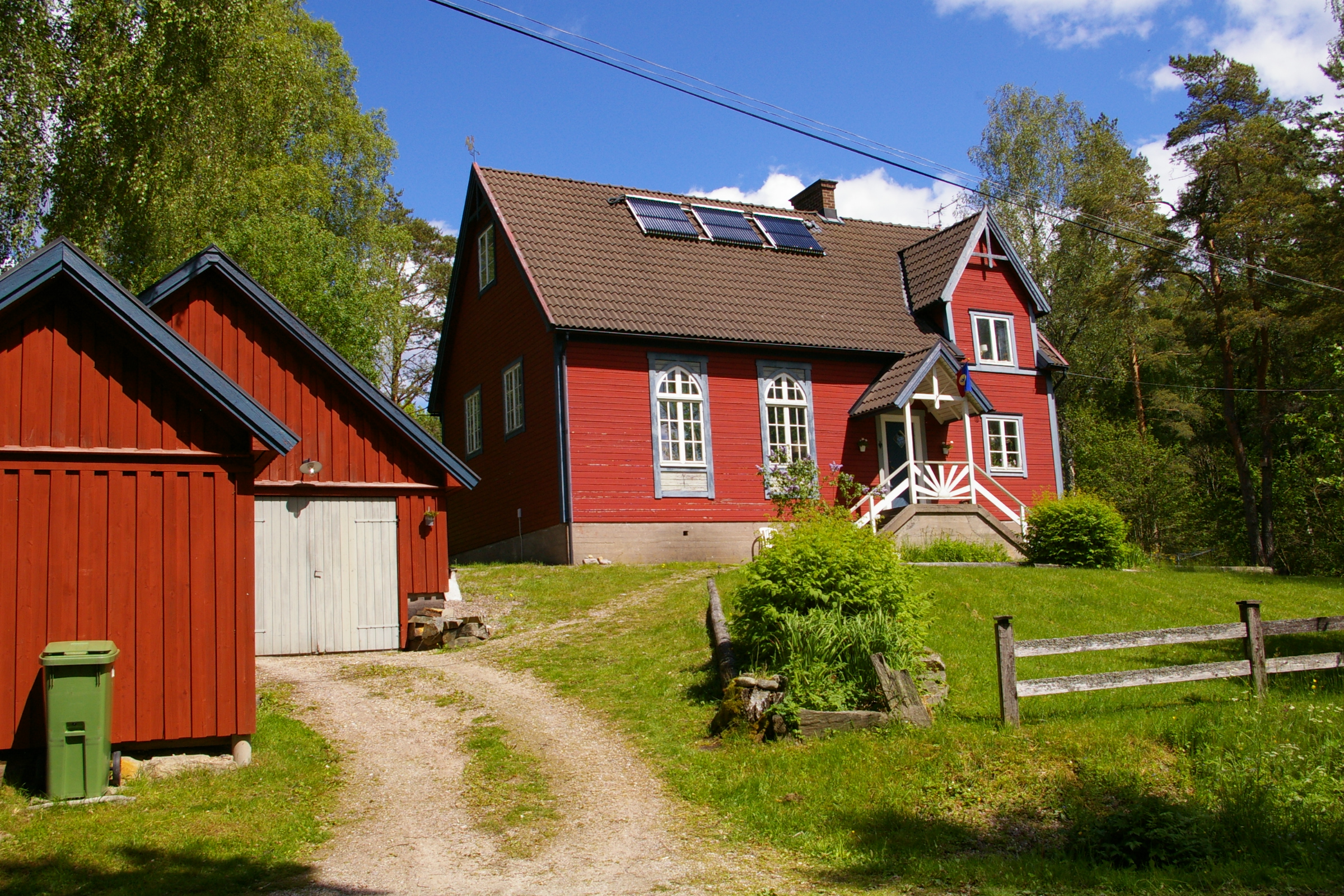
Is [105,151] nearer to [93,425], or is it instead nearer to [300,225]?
[300,225]

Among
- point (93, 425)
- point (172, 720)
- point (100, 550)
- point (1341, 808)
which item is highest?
point (93, 425)

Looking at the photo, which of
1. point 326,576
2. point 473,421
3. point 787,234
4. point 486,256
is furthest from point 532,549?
point 787,234

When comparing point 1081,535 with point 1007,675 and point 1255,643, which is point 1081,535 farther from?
point 1007,675

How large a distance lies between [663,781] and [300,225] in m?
22.1

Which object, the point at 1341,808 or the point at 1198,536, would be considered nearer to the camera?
the point at 1341,808

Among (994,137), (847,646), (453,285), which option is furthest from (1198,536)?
(847,646)

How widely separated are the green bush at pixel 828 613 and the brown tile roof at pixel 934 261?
1570 centimetres

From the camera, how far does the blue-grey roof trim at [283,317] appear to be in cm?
1421

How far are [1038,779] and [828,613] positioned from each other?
2651 mm

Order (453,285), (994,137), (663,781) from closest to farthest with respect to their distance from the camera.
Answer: (663,781), (453,285), (994,137)

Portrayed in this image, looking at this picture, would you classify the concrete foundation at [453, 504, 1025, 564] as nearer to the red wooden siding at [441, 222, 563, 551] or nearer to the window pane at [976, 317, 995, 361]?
the red wooden siding at [441, 222, 563, 551]

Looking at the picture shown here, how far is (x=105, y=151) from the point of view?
1812 cm

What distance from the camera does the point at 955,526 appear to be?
72.6 ft

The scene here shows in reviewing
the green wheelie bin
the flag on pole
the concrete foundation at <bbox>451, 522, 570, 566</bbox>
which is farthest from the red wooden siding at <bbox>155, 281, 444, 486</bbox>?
the flag on pole
